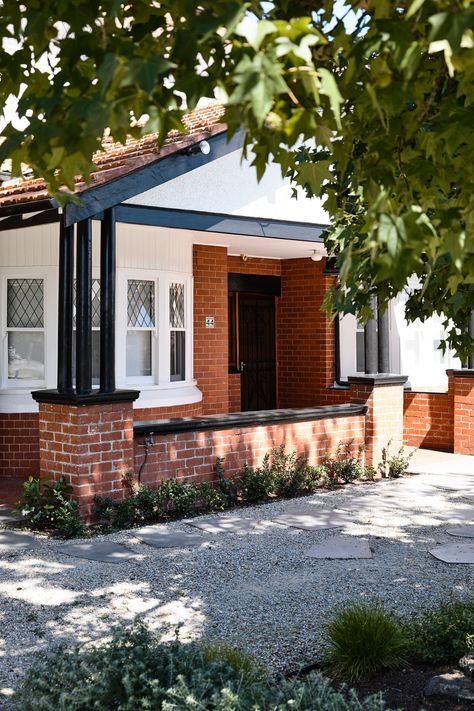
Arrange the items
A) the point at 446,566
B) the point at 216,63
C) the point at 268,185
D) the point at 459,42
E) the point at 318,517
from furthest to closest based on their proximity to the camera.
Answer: the point at 268,185 < the point at 318,517 < the point at 446,566 < the point at 216,63 < the point at 459,42

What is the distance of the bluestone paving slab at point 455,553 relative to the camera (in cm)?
685

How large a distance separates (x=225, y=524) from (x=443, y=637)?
3805 mm

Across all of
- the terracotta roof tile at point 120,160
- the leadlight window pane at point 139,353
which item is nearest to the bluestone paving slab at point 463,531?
the terracotta roof tile at point 120,160

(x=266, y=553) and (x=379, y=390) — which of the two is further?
(x=379, y=390)

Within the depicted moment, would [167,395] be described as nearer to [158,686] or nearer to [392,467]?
[392,467]

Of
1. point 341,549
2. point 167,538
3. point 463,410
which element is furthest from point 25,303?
point 463,410

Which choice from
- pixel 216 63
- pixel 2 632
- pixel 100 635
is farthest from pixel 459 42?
pixel 2 632

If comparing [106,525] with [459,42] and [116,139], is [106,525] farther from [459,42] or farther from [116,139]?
[459,42]

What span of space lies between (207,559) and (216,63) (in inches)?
185

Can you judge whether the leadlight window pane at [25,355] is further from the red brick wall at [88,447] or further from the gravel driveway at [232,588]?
the gravel driveway at [232,588]

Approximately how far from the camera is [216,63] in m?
2.95

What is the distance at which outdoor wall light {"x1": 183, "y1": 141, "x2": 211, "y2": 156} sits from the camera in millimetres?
8922

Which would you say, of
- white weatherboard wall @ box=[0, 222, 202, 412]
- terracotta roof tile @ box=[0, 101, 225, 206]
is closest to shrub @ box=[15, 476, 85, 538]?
white weatherboard wall @ box=[0, 222, 202, 412]

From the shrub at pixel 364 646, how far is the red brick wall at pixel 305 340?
927cm
